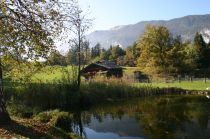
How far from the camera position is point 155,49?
71.4 metres

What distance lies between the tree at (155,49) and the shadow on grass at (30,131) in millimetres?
52797

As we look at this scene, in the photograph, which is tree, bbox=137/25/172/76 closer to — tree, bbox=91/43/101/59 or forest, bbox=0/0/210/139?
forest, bbox=0/0/210/139

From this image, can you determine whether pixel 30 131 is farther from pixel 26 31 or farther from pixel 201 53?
pixel 201 53

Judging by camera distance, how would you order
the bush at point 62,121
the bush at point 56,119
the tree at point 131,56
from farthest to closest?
the tree at point 131,56, the bush at point 62,121, the bush at point 56,119

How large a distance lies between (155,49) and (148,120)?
4443 centimetres

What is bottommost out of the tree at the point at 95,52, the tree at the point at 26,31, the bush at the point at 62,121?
the bush at the point at 62,121

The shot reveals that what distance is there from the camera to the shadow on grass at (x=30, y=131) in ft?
52.2

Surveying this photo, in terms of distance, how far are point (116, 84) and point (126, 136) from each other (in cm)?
2182

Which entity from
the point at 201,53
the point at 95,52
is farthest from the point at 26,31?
the point at 95,52

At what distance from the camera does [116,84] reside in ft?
148

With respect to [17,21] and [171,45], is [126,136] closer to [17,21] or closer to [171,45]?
[17,21]

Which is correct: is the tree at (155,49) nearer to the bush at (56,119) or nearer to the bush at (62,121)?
the bush at (62,121)

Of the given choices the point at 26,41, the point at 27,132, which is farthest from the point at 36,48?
the point at 27,132

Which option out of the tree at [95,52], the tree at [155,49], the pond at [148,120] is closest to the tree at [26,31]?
the pond at [148,120]
